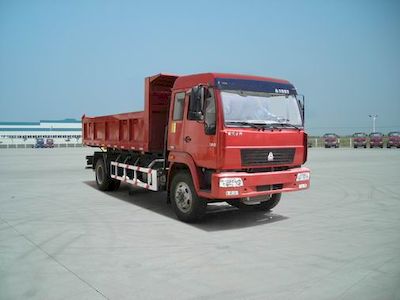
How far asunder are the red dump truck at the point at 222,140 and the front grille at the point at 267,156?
2 cm

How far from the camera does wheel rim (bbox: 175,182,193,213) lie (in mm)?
7621

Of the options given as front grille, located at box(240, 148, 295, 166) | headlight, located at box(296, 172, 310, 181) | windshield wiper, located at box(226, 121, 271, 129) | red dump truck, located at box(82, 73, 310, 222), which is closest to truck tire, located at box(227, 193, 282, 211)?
red dump truck, located at box(82, 73, 310, 222)

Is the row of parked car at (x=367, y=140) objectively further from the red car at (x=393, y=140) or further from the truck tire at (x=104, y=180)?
the truck tire at (x=104, y=180)

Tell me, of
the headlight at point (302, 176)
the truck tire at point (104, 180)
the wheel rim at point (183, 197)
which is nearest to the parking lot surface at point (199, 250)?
the wheel rim at point (183, 197)

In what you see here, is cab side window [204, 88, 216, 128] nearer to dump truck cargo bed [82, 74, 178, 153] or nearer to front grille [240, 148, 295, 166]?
front grille [240, 148, 295, 166]

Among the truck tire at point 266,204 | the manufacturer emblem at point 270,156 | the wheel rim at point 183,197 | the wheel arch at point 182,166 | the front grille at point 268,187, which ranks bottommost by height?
the truck tire at point 266,204

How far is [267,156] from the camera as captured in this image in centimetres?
734

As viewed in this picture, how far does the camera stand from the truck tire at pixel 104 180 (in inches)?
467

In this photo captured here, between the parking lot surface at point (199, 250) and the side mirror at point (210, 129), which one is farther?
the side mirror at point (210, 129)

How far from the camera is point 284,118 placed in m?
7.79

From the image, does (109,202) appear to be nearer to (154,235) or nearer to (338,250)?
(154,235)

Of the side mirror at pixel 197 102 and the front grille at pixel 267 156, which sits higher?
the side mirror at pixel 197 102

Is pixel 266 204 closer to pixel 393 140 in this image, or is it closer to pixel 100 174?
pixel 100 174

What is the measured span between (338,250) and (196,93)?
135 inches
